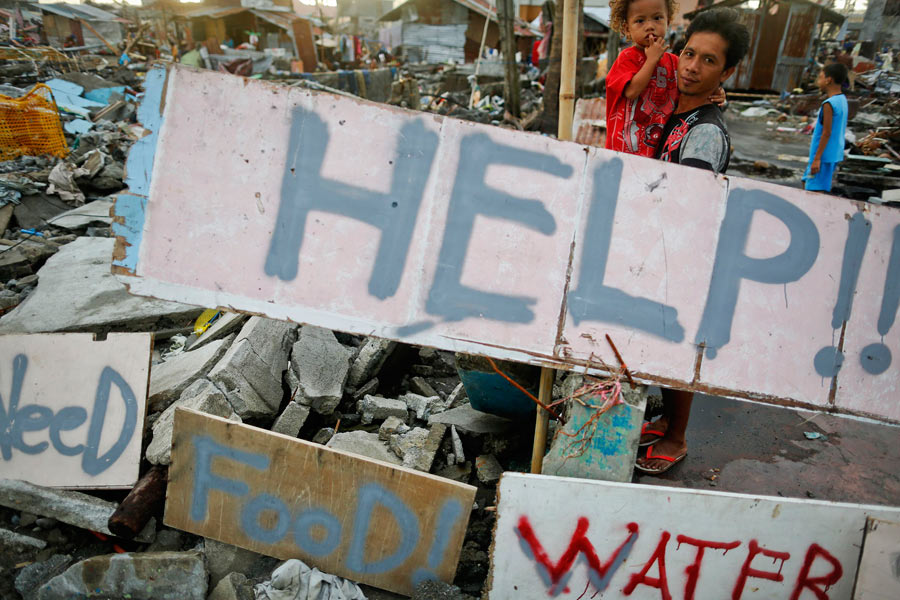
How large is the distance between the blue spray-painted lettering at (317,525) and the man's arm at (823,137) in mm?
5723

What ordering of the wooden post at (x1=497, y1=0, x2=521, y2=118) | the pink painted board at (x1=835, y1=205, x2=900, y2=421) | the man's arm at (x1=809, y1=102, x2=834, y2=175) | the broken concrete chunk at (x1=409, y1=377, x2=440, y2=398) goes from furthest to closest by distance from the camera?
the wooden post at (x1=497, y1=0, x2=521, y2=118) → the man's arm at (x1=809, y1=102, x2=834, y2=175) → the broken concrete chunk at (x1=409, y1=377, x2=440, y2=398) → the pink painted board at (x1=835, y1=205, x2=900, y2=421)

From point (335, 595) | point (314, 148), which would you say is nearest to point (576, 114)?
point (314, 148)

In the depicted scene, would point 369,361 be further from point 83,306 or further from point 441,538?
point 83,306

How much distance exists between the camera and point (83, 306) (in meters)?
3.65

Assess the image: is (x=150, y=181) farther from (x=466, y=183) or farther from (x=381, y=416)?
(x=381, y=416)

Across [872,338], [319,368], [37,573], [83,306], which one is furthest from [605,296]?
[83,306]

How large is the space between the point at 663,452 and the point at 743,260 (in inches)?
42.7

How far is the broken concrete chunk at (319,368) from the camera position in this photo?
291 centimetres

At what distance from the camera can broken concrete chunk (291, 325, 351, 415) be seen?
9.55 ft

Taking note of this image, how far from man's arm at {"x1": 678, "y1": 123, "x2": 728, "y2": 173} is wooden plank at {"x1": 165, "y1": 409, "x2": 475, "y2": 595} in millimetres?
1616

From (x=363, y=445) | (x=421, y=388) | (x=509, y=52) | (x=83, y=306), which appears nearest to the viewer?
(x=363, y=445)

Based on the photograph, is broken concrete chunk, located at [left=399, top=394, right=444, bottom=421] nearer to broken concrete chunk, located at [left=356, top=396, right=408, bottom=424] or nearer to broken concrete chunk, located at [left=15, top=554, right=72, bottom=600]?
broken concrete chunk, located at [left=356, top=396, right=408, bottom=424]

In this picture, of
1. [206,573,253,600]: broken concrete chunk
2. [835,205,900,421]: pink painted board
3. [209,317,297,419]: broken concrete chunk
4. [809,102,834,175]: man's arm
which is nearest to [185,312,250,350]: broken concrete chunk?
[209,317,297,419]: broken concrete chunk

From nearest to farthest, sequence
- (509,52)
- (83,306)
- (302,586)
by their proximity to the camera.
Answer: (302,586)
(83,306)
(509,52)
